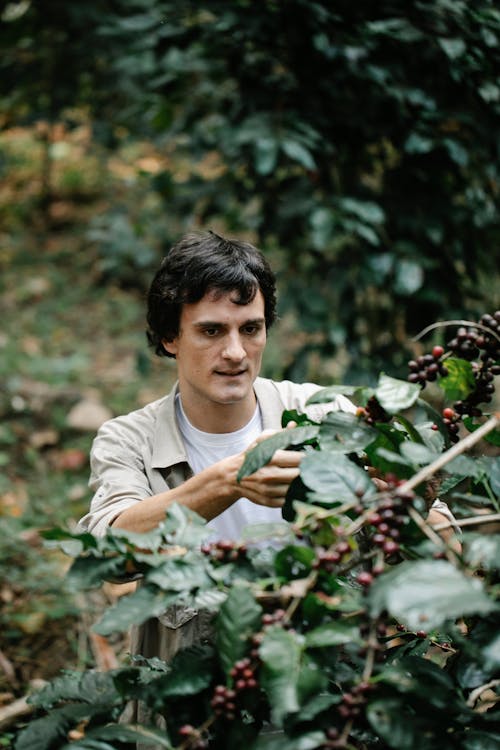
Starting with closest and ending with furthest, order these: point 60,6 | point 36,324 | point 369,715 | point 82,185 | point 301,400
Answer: point 369,715 < point 301,400 < point 60,6 < point 36,324 < point 82,185

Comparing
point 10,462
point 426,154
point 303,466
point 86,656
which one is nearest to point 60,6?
point 426,154

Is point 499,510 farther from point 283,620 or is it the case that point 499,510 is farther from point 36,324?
point 36,324

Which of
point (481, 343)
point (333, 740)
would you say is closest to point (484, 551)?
point (333, 740)

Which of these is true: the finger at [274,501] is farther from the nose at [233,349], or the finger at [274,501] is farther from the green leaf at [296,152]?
the green leaf at [296,152]

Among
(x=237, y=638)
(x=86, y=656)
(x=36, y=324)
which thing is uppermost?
(x=237, y=638)

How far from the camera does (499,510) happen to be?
1.09 m

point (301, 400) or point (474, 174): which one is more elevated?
point (474, 174)

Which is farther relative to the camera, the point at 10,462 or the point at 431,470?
the point at 10,462

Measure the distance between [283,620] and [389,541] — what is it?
169mm

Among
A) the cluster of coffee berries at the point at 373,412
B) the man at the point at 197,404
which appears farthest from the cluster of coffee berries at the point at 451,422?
the man at the point at 197,404

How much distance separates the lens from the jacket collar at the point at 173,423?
1.80 meters

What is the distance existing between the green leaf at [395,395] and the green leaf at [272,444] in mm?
124

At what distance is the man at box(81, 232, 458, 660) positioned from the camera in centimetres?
172

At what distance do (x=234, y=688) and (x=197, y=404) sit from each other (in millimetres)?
999
